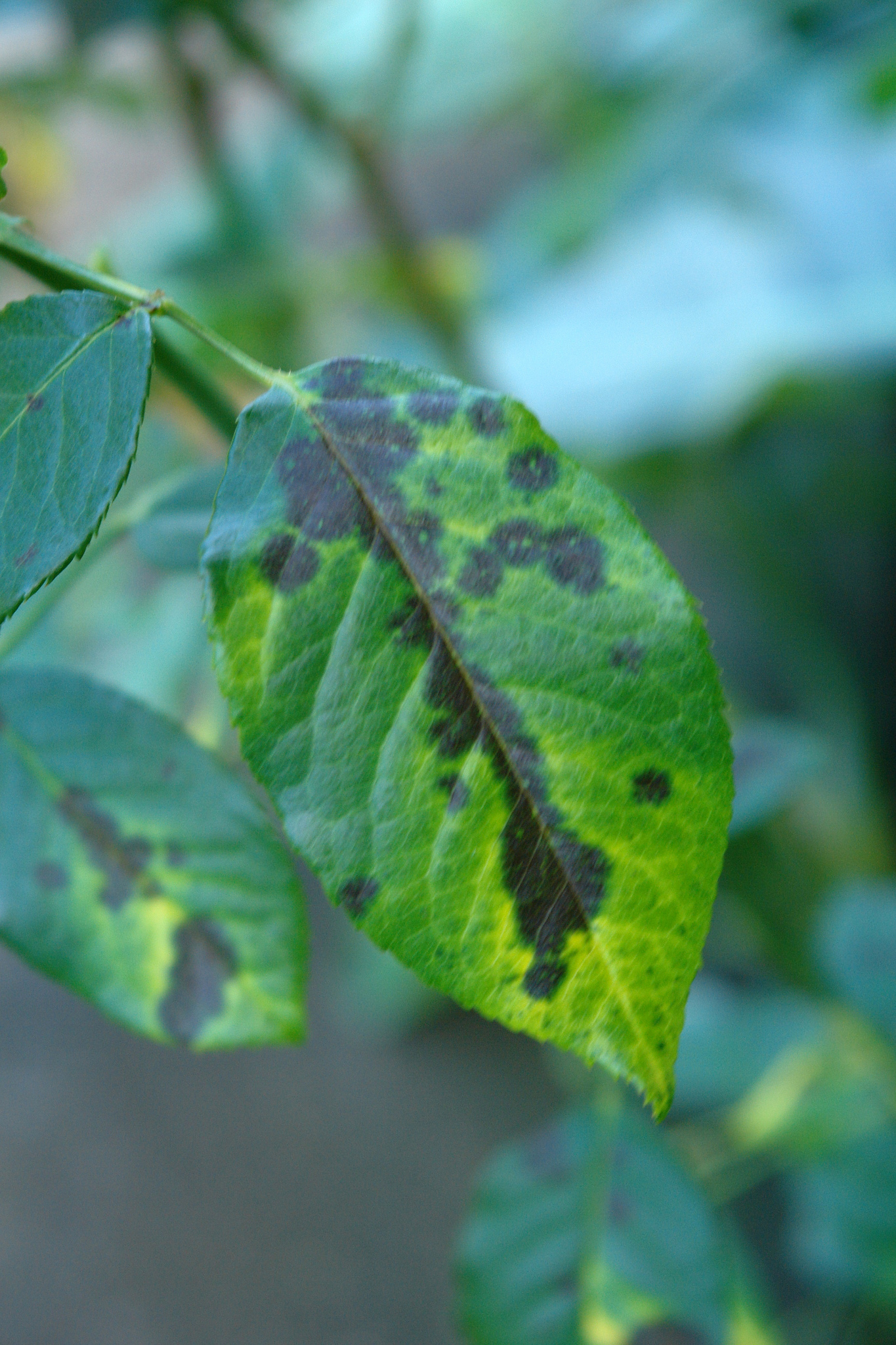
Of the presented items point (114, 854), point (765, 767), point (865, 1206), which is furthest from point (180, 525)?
point (865, 1206)

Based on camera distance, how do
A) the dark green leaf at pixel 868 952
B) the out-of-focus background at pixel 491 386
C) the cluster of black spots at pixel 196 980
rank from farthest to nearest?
the out-of-focus background at pixel 491 386, the dark green leaf at pixel 868 952, the cluster of black spots at pixel 196 980

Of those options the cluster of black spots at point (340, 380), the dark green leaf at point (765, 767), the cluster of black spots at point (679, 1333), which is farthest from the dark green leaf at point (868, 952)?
the cluster of black spots at point (340, 380)

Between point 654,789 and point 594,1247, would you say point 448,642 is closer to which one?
point 654,789

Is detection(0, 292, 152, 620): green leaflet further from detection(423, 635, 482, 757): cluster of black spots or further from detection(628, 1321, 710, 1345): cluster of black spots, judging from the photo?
detection(628, 1321, 710, 1345): cluster of black spots

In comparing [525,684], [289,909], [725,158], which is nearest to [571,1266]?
[289,909]

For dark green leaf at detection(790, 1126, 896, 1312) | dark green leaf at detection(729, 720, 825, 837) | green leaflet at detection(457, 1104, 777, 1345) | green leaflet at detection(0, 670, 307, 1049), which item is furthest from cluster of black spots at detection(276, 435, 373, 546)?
dark green leaf at detection(790, 1126, 896, 1312)

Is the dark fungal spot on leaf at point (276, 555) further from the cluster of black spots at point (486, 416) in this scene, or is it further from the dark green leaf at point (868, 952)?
the dark green leaf at point (868, 952)

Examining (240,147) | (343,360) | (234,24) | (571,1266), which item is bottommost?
(571,1266)

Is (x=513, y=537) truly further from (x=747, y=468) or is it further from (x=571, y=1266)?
(x=747, y=468)
